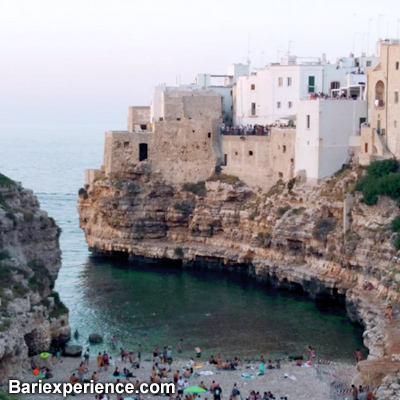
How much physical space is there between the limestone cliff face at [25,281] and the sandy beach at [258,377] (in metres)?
1.43

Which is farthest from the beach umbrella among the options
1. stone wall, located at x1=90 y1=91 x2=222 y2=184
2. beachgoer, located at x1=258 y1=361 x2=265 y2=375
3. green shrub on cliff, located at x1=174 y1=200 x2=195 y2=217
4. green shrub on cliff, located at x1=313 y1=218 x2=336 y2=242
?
stone wall, located at x1=90 y1=91 x2=222 y2=184

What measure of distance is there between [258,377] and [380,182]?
15.3m

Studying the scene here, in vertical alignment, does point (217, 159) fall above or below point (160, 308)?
above

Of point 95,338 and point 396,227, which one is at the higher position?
point 396,227

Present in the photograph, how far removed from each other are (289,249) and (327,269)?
3921mm

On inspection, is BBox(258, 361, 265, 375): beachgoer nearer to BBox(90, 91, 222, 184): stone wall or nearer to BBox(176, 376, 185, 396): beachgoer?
BBox(176, 376, 185, 396): beachgoer

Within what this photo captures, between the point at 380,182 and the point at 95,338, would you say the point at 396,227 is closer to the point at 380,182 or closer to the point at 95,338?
the point at 380,182

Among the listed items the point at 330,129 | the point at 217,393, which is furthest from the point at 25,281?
the point at 330,129

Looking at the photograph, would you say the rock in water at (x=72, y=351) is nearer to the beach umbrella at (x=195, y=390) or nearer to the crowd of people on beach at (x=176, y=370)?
the crowd of people on beach at (x=176, y=370)

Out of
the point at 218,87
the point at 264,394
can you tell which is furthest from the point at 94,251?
the point at 264,394

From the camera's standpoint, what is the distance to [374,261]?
51219mm

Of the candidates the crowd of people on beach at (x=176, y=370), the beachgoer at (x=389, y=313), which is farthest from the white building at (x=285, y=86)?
the crowd of people on beach at (x=176, y=370)

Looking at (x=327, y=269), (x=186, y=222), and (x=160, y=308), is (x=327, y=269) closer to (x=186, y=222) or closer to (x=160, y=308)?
(x=160, y=308)

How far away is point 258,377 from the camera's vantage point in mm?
41531
